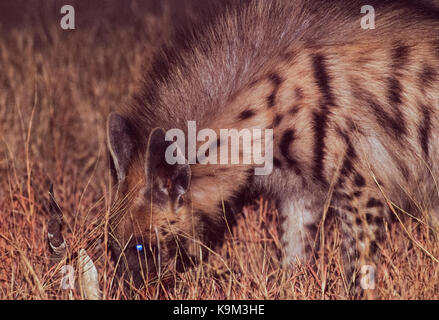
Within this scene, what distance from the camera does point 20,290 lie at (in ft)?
10.1

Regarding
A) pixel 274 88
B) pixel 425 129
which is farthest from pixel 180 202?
pixel 425 129

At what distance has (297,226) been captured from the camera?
3.91 metres

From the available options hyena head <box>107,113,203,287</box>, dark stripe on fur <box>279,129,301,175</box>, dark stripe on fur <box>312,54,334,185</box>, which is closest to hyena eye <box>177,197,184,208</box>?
hyena head <box>107,113,203,287</box>

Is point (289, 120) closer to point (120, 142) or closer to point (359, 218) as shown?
point (359, 218)

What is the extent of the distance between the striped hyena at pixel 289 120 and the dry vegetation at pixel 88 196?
0.15 m

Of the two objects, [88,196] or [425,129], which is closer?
[425,129]

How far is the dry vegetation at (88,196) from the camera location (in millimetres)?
3189

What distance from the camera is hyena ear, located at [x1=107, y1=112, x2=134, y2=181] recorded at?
11.0 ft

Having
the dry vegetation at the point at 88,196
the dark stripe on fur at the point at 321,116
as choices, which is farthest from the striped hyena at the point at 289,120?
the dry vegetation at the point at 88,196

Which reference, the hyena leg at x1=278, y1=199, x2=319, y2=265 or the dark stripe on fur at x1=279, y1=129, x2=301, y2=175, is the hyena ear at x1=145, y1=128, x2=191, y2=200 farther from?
the hyena leg at x1=278, y1=199, x2=319, y2=265

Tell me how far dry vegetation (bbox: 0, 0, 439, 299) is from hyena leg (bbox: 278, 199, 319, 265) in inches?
4.0

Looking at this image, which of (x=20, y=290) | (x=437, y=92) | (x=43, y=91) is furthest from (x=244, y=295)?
(x=43, y=91)

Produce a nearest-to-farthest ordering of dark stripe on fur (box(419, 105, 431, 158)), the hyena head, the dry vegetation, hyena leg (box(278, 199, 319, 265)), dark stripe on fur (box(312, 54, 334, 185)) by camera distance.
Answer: the dry vegetation → the hyena head → dark stripe on fur (box(312, 54, 334, 185)) → dark stripe on fur (box(419, 105, 431, 158)) → hyena leg (box(278, 199, 319, 265))

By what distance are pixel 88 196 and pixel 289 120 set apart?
1798 mm
